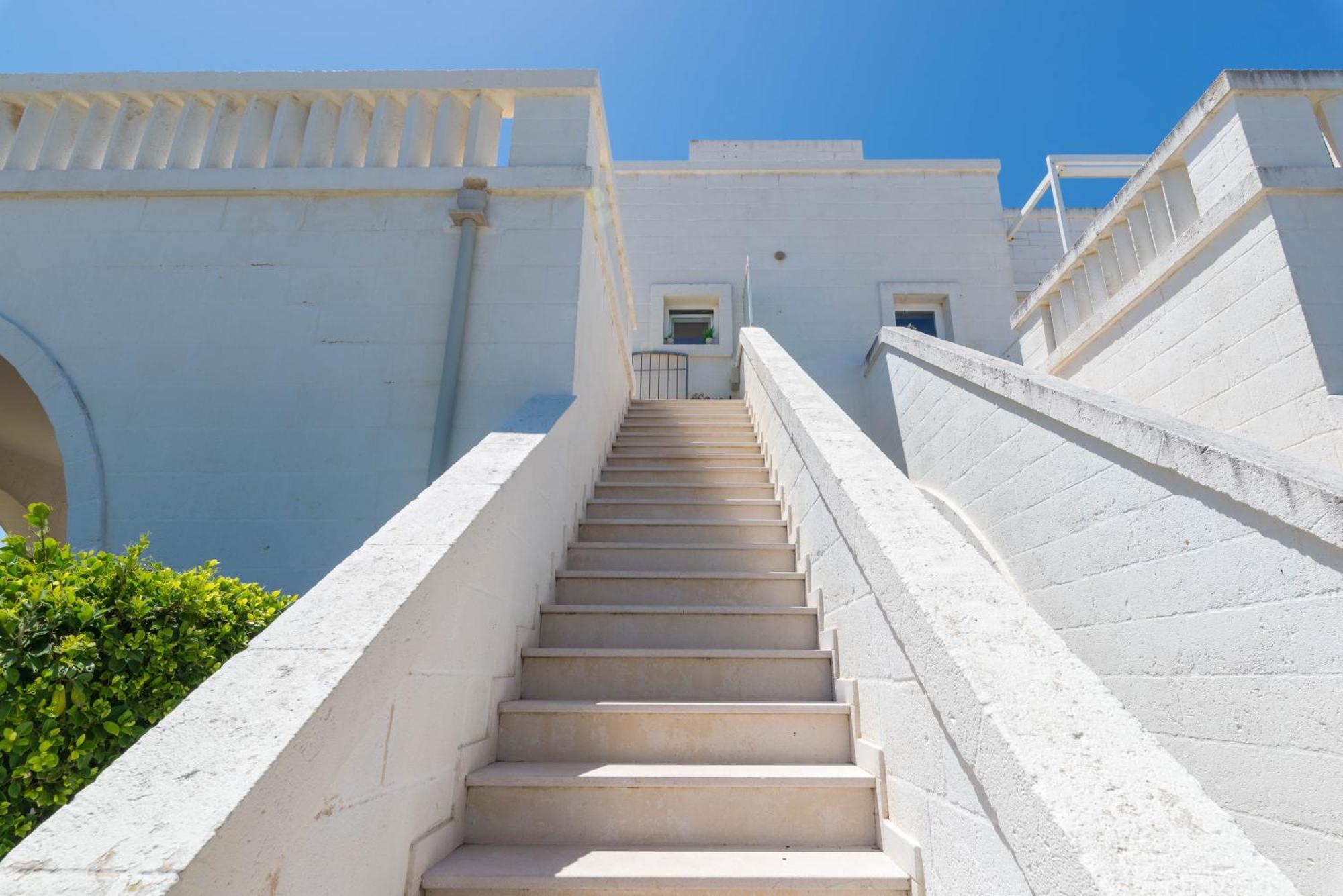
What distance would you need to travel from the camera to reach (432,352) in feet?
13.7

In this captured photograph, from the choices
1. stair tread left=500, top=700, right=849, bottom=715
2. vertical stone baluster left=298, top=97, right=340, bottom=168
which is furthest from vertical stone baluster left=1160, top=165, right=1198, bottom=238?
vertical stone baluster left=298, top=97, right=340, bottom=168

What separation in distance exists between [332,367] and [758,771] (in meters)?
3.55

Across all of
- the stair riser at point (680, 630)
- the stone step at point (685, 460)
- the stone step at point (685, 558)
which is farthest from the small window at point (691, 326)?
the stair riser at point (680, 630)

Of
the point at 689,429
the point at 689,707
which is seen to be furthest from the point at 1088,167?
the point at 689,707

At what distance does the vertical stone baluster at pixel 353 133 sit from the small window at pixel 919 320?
7955 millimetres

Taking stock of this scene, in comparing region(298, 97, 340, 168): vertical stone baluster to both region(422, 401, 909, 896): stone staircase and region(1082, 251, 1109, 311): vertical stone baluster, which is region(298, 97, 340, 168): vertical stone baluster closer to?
region(422, 401, 909, 896): stone staircase

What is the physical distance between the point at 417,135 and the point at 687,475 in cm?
310

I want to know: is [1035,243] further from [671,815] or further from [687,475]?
[671,815]

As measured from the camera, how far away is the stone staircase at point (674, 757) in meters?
1.86

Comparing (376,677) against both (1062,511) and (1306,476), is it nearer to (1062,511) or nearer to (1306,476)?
(1306,476)

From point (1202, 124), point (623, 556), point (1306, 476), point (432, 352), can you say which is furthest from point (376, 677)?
point (1202, 124)

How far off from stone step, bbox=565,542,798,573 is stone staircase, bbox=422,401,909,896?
8.2 inches

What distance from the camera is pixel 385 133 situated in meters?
4.53

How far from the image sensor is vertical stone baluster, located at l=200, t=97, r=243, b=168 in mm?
4480
